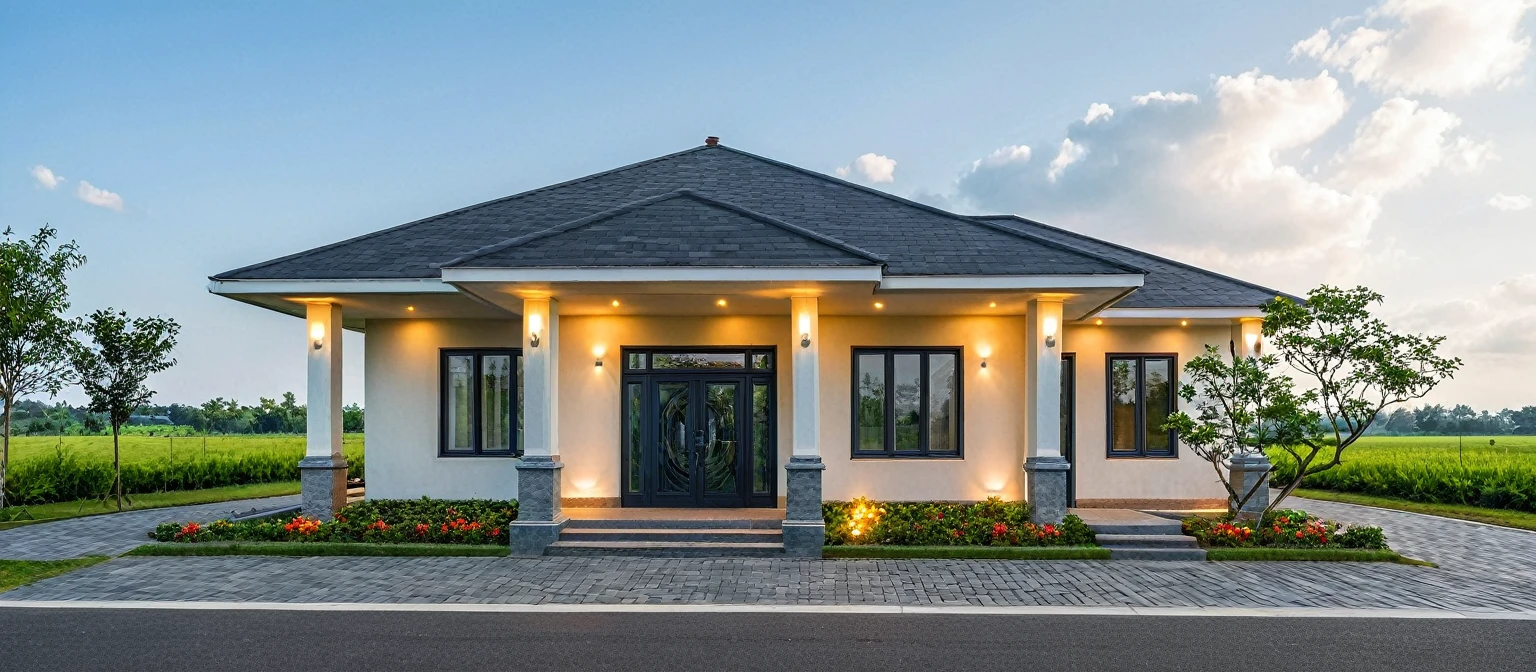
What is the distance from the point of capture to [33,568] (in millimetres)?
7684

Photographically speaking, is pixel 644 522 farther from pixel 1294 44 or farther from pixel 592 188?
pixel 1294 44

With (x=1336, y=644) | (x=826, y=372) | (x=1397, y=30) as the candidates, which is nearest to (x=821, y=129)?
(x=826, y=372)

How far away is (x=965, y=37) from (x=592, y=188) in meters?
7.44

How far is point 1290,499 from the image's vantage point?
579 inches

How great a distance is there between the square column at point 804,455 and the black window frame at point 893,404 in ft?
7.15

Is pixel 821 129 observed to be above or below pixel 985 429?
above

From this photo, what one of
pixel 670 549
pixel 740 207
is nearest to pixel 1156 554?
pixel 670 549

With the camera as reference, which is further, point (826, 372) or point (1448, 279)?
point (1448, 279)

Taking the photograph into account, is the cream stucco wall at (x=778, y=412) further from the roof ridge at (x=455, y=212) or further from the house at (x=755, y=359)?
the roof ridge at (x=455, y=212)

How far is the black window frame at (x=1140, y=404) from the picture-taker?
1136 centimetres

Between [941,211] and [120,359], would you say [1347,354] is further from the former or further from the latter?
[120,359]

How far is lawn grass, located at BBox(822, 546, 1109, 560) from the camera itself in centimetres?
827

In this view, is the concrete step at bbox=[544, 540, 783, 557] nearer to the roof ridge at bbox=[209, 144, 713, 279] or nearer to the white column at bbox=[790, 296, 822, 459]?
the white column at bbox=[790, 296, 822, 459]

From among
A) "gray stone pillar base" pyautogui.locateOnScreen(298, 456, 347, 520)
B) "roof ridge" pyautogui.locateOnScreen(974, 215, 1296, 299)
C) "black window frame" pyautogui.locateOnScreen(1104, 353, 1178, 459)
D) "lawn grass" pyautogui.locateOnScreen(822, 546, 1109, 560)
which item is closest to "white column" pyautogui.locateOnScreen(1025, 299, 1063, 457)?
"lawn grass" pyautogui.locateOnScreen(822, 546, 1109, 560)
